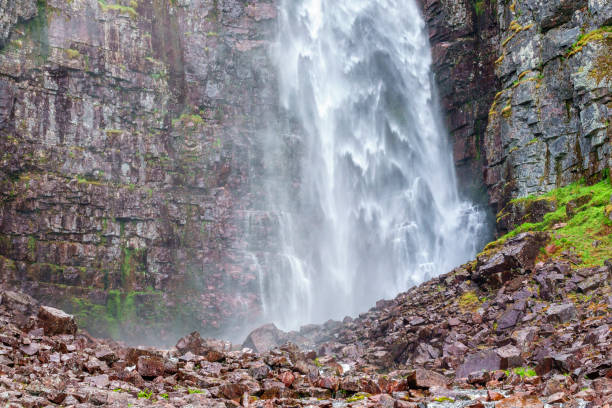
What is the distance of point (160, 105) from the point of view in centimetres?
4653

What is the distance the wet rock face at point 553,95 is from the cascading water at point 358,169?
1157cm

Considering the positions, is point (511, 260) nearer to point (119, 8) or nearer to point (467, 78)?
point (467, 78)

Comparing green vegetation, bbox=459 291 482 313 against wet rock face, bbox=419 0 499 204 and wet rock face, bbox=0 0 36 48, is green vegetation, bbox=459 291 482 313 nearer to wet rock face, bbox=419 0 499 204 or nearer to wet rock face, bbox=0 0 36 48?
wet rock face, bbox=419 0 499 204

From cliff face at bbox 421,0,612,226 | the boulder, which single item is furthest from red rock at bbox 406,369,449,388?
the boulder

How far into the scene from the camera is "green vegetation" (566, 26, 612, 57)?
2553 cm

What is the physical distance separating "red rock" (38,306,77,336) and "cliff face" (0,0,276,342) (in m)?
24.1

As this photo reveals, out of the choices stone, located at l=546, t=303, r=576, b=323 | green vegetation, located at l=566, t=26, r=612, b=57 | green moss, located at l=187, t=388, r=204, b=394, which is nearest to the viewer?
green moss, located at l=187, t=388, r=204, b=394

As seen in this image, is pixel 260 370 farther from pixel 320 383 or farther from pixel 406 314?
pixel 406 314

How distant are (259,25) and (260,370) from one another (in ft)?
141

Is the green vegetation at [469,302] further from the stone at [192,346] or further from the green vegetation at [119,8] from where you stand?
the green vegetation at [119,8]

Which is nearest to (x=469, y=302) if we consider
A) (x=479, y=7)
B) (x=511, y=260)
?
(x=511, y=260)

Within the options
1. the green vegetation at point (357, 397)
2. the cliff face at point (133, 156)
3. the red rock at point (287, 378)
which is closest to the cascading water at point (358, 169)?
the cliff face at point (133, 156)

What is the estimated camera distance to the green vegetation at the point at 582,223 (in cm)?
1900

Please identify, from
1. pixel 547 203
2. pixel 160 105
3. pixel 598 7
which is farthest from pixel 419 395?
pixel 160 105
